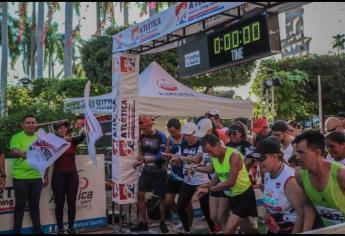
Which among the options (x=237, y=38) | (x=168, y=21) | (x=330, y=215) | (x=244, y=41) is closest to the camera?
(x=330, y=215)

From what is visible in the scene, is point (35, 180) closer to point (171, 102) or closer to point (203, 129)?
point (203, 129)

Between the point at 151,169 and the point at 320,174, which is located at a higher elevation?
the point at 320,174

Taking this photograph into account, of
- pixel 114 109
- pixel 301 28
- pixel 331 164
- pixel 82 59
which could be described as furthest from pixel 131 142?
pixel 301 28

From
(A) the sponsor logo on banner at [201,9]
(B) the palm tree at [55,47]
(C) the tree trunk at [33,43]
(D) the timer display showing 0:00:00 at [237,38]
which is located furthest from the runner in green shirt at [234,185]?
(B) the palm tree at [55,47]

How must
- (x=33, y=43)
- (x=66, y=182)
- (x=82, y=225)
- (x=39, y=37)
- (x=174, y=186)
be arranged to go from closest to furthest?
(x=66, y=182) < (x=174, y=186) < (x=82, y=225) < (x=39, y=37) < (x=33, y=43)

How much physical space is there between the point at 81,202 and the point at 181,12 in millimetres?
3595

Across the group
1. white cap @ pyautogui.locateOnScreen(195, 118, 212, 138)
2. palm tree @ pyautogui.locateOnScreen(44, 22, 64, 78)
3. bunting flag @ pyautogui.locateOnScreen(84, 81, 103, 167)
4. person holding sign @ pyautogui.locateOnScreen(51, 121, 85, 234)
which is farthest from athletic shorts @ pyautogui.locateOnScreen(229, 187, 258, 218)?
palm tree @ pyautogui.locateOnScreen(44, 22, 64, 78)

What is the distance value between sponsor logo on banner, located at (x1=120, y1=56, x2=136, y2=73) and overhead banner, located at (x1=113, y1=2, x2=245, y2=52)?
0.64ft

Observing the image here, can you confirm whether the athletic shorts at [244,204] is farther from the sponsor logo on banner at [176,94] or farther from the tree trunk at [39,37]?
the tree trunk at [39,37]

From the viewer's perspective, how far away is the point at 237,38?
5676 mm

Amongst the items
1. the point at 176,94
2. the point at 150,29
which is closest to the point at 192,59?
the point at 150,29

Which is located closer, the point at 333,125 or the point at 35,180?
the point at 333,125

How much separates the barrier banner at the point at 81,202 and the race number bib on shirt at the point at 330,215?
181 inches

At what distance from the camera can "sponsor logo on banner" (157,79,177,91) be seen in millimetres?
10225
